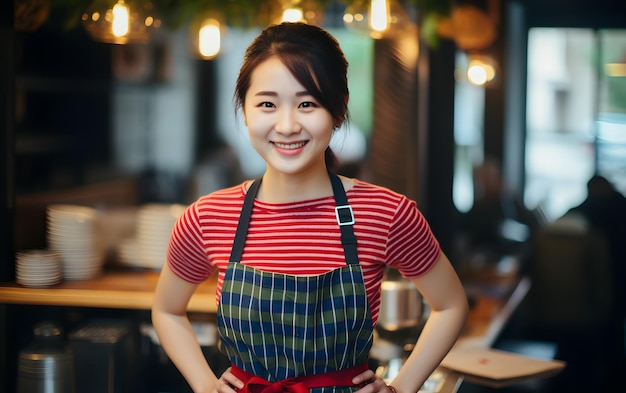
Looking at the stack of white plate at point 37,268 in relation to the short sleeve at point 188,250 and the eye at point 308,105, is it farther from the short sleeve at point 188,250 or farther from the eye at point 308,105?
the eye at point 308,105

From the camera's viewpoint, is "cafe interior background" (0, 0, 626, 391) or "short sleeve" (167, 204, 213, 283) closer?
"short sleeve" (167, 204, 213, 283)

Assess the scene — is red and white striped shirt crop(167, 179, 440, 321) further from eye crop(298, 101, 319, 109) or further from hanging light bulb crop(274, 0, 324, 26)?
hanging light bulb crop(274, 0, 324, 26)

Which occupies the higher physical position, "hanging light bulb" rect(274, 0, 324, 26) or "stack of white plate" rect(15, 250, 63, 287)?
"hanging light bulb" rect(274, 0, 324, 26)

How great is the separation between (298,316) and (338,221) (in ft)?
0.69

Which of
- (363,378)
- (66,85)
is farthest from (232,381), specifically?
(66,85)

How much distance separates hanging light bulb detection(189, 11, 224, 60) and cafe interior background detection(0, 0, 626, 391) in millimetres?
12

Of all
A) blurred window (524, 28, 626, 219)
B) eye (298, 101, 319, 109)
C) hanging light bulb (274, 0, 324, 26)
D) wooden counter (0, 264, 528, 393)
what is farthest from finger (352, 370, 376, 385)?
blurred window (524, 28, 626, 219)

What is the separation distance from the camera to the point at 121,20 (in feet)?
11.2

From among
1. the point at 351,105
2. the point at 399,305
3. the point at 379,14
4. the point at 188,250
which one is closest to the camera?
the point at 188,250

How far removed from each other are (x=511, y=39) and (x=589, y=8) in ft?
2.84

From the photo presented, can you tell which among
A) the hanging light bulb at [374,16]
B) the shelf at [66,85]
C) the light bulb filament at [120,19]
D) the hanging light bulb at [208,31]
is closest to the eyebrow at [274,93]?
the light bulb filament at [120,19]

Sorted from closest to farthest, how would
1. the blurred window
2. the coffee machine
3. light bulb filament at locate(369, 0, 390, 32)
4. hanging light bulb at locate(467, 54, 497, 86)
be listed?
the coffee machine → light bulb filament at locate(369, 0, 390, 32) → the blurred window → hanging light bulb at locate(467, 54, 497, 86)

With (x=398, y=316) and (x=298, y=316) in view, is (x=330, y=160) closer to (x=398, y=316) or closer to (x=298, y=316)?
(x=298, y=316)

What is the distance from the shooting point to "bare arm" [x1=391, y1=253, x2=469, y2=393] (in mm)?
2098
